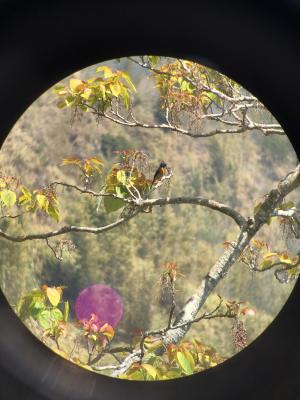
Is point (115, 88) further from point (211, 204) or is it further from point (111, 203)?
point (211, 204)

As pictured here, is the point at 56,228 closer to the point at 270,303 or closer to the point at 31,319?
the point at 31,319

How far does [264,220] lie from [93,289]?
3.07 ft

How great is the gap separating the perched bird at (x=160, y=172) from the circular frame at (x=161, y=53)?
0.98 metres

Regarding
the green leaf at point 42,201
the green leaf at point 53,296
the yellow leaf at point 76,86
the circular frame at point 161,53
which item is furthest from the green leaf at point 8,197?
the circular frame at point 161,53

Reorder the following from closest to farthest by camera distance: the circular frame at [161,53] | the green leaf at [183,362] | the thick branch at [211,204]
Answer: the circular frame at [161,53], the green leaf at [183,362], the thick branch at [211,204]

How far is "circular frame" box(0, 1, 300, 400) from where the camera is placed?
44.3 inches

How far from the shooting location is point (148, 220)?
253cm

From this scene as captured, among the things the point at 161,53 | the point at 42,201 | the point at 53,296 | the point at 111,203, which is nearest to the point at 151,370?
the point at 53,296

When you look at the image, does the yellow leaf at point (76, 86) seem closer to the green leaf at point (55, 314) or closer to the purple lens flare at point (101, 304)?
the green leaf at point (55, 314)

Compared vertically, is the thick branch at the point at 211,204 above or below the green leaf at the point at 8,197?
above

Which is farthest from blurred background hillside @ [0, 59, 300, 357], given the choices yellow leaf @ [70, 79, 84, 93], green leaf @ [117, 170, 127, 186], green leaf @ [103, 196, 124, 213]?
yellow leaf @ [70, 79, 84, 93]

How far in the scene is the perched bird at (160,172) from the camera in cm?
220

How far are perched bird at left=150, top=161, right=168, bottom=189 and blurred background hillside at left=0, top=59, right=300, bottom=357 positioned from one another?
0.11m

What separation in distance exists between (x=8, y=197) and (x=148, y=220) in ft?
2.10
